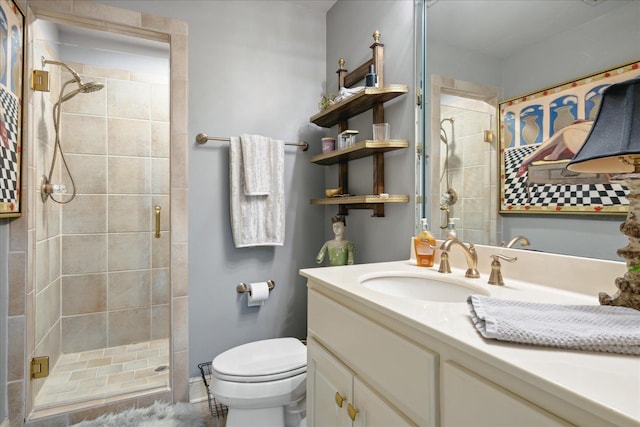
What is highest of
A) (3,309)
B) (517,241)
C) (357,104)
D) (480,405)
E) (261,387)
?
(357,104)

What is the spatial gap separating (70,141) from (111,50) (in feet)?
2.03

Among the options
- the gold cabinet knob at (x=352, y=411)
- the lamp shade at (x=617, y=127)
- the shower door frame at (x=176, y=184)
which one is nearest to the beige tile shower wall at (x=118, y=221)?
the shower door frame at (x=176, y=184)

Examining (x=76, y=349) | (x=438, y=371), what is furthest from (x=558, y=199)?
(x=76, y=349)

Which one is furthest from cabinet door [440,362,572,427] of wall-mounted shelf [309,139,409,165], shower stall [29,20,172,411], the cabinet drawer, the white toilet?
shower stall [29,20,172,411]

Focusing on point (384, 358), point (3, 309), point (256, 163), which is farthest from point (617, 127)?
point (3, 309)

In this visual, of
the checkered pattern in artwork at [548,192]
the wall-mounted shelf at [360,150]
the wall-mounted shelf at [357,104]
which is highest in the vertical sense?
the wall-mounted shelf at [357,104]

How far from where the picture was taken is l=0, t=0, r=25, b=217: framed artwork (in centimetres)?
136

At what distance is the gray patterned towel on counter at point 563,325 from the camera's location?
0.54 meters

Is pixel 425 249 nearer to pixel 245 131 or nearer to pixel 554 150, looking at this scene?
pixel 554 150

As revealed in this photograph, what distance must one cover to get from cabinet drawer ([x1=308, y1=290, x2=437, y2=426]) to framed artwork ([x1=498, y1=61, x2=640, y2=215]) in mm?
635

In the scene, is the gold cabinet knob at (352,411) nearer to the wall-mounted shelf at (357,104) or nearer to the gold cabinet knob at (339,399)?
the gold cabinet knob at (339,399)

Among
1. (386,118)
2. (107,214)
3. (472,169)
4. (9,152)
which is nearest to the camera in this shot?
(472,169)

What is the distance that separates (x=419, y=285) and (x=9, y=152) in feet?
5.81

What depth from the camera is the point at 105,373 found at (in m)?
2.00
